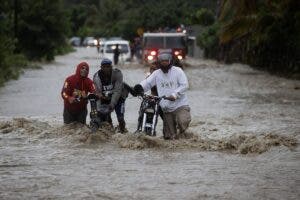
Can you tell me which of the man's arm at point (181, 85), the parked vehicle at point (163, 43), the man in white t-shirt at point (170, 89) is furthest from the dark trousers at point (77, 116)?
the parked vehicle at point (163, 43)

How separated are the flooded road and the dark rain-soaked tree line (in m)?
11.2

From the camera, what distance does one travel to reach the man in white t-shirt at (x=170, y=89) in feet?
46.5

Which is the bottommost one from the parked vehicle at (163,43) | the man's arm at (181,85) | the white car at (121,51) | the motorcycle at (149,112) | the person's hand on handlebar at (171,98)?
the white car at (121,51)

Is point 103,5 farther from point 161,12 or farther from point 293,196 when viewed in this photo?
point 293,196

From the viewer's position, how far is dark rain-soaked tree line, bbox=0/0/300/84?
34.4 m

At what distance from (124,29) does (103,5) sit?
30998mm

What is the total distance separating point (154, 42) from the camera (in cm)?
4325

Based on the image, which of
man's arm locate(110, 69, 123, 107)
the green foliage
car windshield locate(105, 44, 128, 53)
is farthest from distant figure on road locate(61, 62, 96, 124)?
the green foliage

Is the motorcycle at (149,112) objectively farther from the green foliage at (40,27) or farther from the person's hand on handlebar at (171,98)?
the green foliage at (40,27)

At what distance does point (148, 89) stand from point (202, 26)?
5787 cm

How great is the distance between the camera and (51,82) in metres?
33.8

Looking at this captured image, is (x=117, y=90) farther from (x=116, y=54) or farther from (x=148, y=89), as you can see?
(x=116, y=54)

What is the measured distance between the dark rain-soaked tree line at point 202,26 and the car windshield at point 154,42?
336cm

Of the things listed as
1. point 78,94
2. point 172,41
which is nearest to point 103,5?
point 172,41
